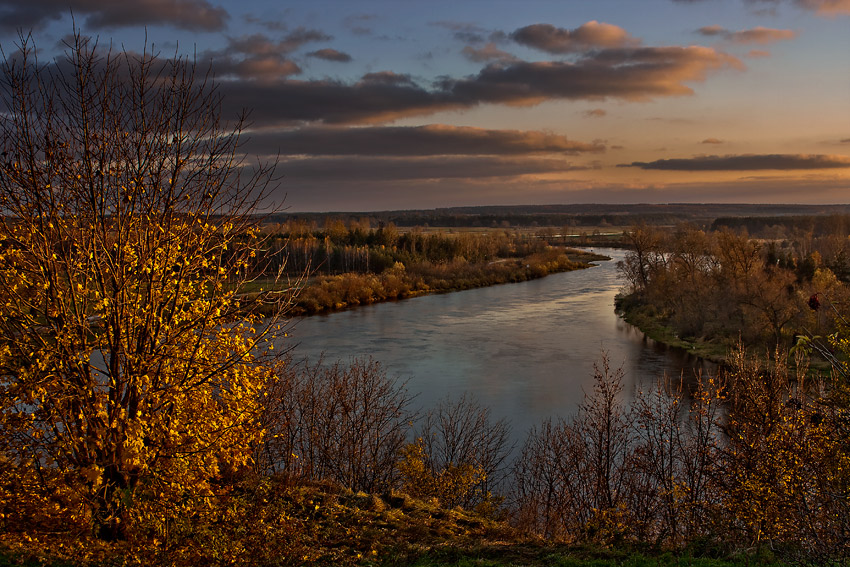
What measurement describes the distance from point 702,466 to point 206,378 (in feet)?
37.9

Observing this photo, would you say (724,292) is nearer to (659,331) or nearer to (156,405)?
(659,331)

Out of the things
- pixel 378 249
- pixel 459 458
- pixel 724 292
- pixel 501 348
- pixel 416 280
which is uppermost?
pixel 378 249

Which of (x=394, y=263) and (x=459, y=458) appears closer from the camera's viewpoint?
(x=459, y=458)

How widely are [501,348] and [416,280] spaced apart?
97.4 feet

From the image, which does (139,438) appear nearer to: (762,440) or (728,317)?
(762,440)

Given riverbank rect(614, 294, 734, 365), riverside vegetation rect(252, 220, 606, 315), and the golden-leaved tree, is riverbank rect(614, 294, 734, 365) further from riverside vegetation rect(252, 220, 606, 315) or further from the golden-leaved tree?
the golden-leaved tree

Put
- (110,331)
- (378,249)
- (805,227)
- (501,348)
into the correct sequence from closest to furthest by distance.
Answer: (110,331), (501,348), (378,249), (805,227)

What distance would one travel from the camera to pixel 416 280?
6266 cm

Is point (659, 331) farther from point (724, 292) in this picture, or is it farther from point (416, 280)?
point (416, 280)

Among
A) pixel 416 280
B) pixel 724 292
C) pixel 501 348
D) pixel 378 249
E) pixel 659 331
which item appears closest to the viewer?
pixel 501 348

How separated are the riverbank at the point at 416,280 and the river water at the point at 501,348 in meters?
2.42

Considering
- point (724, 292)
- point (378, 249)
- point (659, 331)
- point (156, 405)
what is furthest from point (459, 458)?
point (378, 249)

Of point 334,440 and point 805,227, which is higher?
point 805,227

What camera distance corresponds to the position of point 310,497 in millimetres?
12078
